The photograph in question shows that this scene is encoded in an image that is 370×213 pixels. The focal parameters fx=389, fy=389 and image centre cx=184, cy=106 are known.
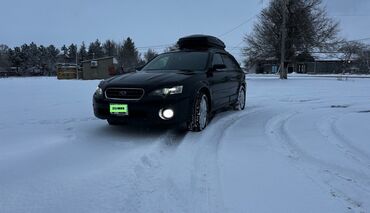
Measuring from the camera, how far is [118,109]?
5.70m

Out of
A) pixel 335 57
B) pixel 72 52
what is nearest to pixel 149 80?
pixel 335 57

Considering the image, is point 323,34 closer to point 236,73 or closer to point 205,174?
point 236,73

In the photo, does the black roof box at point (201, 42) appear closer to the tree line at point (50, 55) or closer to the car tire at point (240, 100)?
the car tire at point (240, 100)

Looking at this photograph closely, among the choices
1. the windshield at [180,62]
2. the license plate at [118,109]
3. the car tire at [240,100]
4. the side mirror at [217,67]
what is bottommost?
the car tire at [240,100]

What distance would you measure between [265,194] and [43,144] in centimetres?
302

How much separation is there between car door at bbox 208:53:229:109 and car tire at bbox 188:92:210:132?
1.77 feet

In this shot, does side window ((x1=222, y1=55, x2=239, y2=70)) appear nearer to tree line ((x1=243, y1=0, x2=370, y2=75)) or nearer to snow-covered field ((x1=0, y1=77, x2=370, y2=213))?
snow-covered field ((x1=0, y1=77, x2=370, y2=213))

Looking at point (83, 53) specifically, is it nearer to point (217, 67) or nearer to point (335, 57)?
point (335, 57)

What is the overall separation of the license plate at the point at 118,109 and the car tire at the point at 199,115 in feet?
3.46

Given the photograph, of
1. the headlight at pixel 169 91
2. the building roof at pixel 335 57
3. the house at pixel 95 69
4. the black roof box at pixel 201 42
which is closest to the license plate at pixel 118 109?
the headlight at pixel 169 91

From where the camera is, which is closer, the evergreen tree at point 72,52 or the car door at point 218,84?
the car door at point 218,84

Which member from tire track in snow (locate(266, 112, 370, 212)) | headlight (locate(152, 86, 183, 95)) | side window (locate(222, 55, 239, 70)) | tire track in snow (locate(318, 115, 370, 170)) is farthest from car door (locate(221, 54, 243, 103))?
tire track in snow (locate(266, 112, 370, 212))

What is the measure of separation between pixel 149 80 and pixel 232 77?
9.86 feet

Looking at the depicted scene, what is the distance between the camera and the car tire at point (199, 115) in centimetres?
610
